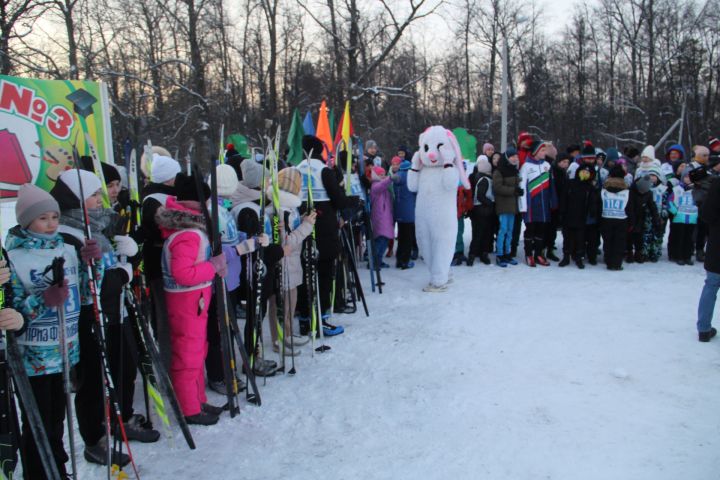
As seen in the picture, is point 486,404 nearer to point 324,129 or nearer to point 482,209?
point 324,129

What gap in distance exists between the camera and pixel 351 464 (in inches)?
A: 120

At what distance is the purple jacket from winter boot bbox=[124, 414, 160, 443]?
506 cm

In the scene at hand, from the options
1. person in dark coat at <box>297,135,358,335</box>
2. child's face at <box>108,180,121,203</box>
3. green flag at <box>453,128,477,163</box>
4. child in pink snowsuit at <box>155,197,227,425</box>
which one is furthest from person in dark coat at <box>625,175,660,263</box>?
child's face at <box>108,180,121,203</box>

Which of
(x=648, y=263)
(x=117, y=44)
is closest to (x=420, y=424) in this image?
(x=648, y=263)

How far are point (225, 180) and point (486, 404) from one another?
254 cm

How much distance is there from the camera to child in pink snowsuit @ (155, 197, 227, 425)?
3318mm

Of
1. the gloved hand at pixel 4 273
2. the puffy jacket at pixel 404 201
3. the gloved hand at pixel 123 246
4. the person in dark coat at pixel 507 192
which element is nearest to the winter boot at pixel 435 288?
the puffy jacket at pixel 404 201

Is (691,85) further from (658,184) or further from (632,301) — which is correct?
(632,301)

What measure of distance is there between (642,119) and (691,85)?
4675 millimetres

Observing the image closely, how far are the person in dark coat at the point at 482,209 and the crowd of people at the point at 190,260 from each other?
227mm

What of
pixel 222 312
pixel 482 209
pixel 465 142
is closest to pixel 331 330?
pixel 222 312

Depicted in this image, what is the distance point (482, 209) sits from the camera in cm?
825

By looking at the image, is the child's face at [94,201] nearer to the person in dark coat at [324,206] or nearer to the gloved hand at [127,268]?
the gloved hand at [127,268]

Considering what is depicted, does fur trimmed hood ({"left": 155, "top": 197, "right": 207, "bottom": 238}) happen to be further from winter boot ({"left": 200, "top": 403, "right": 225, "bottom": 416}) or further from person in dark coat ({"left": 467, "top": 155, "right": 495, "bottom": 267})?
person in dark coat ({"left": 467, "top": 155, "right": 495, "bottom": 267})
